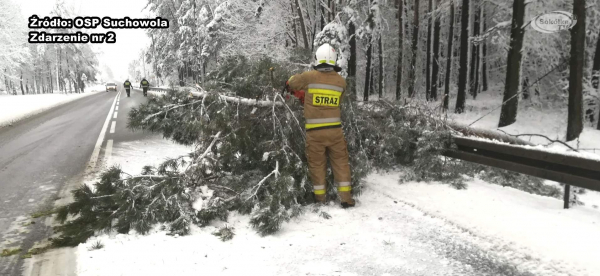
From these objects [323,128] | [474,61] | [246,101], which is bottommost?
[323,128]

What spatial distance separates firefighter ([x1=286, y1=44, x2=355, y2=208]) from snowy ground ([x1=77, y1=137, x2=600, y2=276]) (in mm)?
332

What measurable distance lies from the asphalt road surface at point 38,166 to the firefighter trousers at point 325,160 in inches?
117

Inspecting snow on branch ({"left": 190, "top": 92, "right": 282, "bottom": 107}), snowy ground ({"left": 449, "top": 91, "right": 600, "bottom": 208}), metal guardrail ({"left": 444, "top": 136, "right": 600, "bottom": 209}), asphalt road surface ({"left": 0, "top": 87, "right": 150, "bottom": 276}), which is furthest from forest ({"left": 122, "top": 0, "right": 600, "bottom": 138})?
asphalt road surface ({"left": 0, "top": 87, "right": 150, "bottom": 276})

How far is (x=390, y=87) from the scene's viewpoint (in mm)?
28656

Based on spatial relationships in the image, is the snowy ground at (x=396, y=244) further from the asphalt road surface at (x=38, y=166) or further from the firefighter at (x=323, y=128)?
the asphalt road surface at (x=38, y=166)

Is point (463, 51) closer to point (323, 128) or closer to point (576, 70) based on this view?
point (576, 70)

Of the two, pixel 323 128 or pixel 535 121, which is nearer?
pixel 323 128

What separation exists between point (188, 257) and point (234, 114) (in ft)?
6.99

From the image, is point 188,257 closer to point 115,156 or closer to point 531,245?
point 531,245

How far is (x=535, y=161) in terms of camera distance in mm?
4121

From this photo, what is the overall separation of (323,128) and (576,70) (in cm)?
1112

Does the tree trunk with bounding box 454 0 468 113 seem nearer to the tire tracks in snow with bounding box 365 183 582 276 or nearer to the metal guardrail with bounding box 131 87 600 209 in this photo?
the metal guardrail with bounding box 131 87 600 209
